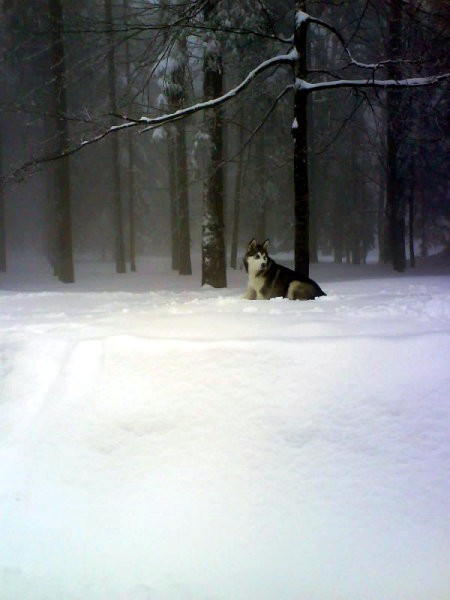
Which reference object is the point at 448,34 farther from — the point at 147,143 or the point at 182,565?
the point at 147,143

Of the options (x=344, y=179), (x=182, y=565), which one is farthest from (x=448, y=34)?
(x=344, y=179)

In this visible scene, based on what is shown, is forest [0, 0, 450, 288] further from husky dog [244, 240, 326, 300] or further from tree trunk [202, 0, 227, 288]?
husky dog [244, 240, 326, 300]

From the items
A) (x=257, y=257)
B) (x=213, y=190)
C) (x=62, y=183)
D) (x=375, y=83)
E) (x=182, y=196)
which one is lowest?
(x=257, y=257)

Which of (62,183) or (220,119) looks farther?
(62,183)

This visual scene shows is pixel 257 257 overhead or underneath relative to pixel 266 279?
overhead

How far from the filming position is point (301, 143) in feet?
32.8

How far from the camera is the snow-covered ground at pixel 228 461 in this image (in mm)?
3338

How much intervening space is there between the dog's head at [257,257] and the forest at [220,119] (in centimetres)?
182

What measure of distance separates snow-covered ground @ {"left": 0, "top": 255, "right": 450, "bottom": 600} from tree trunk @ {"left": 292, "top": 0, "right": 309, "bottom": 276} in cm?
494

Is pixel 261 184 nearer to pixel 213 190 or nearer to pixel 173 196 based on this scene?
pixel 173 196

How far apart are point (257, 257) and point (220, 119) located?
20.7ft

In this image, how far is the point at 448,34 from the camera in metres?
11.5

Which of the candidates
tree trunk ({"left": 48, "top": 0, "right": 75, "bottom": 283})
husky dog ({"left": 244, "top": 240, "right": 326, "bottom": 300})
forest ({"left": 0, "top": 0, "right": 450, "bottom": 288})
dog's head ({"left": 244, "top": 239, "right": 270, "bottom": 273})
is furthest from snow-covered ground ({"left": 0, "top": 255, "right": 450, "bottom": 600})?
tree trunk ({"left": 48, "top": 0, "right": 75, "bottom": 283})

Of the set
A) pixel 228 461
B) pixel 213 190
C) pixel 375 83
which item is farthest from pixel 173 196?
pixel 228 461
